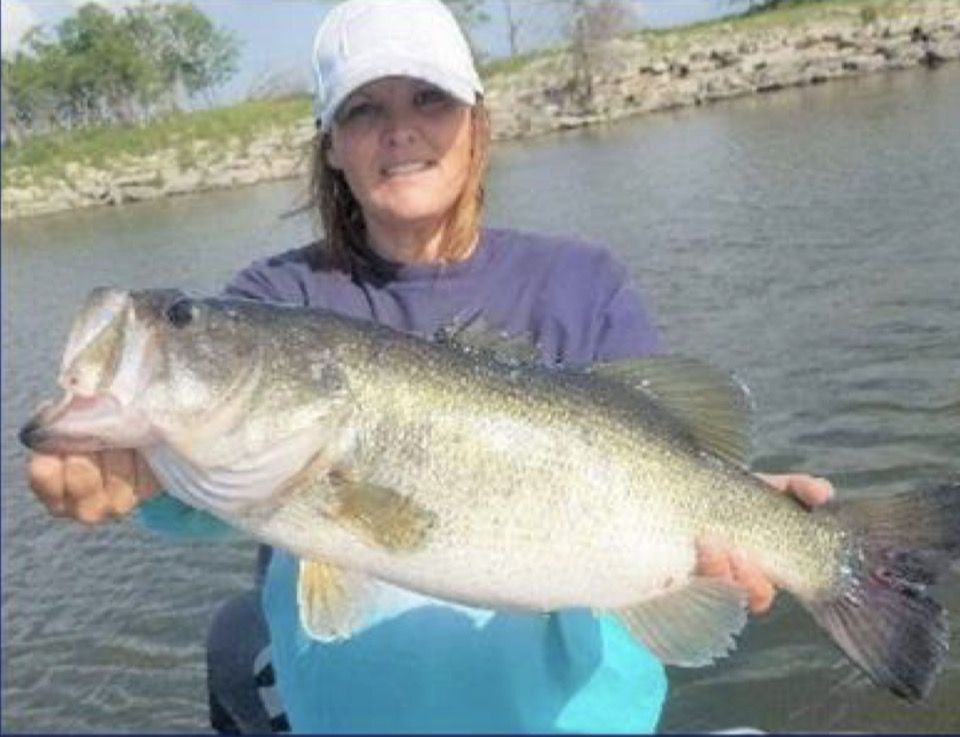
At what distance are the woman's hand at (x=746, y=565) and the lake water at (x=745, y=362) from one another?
2.75m

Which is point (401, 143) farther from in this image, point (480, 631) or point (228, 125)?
point (228, 125)

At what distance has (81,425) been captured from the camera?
9.46 ft

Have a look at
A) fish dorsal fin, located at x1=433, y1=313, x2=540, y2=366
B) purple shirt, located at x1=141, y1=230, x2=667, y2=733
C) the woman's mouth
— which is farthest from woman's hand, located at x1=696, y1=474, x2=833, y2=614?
the woman's mouth

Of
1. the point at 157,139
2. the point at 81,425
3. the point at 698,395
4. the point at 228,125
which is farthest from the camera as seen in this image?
the point at 157,139

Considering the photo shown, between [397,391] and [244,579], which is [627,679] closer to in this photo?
[397,391]

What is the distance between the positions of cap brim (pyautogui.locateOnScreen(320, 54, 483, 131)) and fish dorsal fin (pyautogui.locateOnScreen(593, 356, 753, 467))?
969 mm

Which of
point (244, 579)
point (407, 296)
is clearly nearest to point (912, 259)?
point (244, 579)

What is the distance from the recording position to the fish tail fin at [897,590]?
333 cm

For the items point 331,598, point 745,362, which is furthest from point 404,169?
point 745,362

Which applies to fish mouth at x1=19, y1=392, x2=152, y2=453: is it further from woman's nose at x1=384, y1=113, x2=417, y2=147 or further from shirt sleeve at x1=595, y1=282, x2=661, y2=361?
shirt sleeve at x1=595, y1=282, x2=661, y2=361

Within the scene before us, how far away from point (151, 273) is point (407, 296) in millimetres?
25288

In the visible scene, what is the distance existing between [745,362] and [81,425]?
9.77m

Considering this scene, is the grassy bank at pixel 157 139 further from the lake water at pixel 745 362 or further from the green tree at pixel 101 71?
the lake water at pixel 745 362

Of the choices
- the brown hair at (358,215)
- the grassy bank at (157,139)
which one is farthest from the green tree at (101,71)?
the brown hair at (358,215)
